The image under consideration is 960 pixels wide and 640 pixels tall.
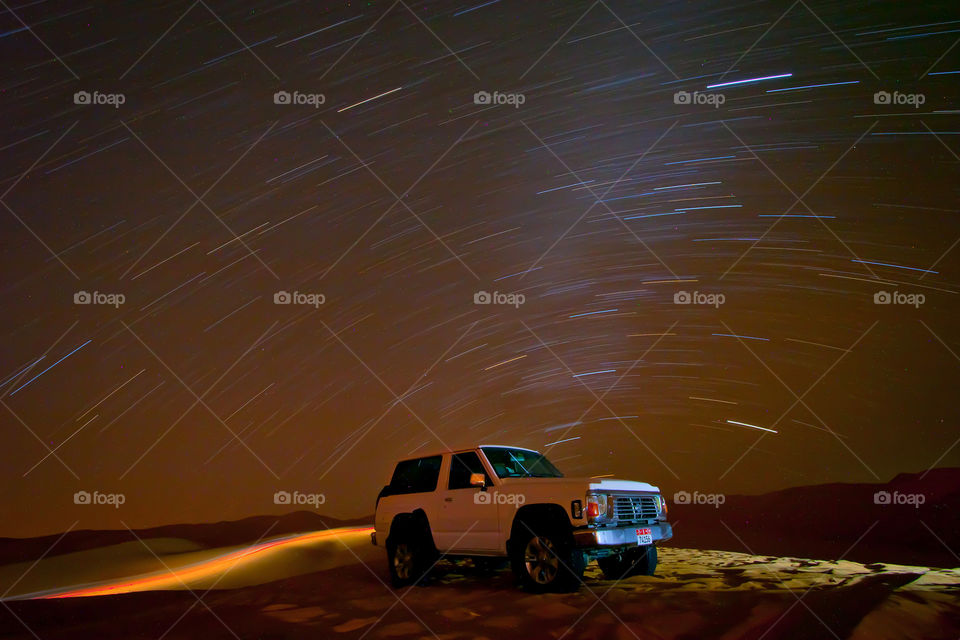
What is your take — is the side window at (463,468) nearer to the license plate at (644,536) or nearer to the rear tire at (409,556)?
the rear tire at (409,556)

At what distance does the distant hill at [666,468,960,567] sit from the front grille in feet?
21.5

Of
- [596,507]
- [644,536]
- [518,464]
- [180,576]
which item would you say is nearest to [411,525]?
[518,464]

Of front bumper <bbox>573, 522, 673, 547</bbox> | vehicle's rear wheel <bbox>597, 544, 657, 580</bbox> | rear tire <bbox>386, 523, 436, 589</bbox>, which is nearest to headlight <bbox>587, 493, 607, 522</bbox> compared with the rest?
front bumper <bbox>573, 522, 673, 547</bbox>

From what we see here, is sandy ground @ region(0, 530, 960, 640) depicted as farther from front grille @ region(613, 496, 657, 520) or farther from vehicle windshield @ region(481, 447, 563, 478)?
vehicle windshield @ region(481, 447, 563, 478)

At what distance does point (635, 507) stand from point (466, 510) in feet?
7.92

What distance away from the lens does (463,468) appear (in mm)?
9234

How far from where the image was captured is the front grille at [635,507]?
25.4 ft

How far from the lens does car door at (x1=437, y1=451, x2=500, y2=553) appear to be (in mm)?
8406

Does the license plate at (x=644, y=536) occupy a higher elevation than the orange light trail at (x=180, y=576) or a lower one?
higher

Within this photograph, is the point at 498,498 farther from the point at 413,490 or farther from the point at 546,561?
the point at 413,490

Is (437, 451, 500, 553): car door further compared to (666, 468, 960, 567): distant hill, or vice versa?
(666, 468, 960, 567): distant hill

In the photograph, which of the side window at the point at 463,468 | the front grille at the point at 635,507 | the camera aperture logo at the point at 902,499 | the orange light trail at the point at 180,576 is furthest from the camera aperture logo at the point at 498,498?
the camera aperture logo at the point at 902,499

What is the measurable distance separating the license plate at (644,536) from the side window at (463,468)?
7.76 feet

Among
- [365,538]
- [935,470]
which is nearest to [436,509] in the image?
[365,538]
